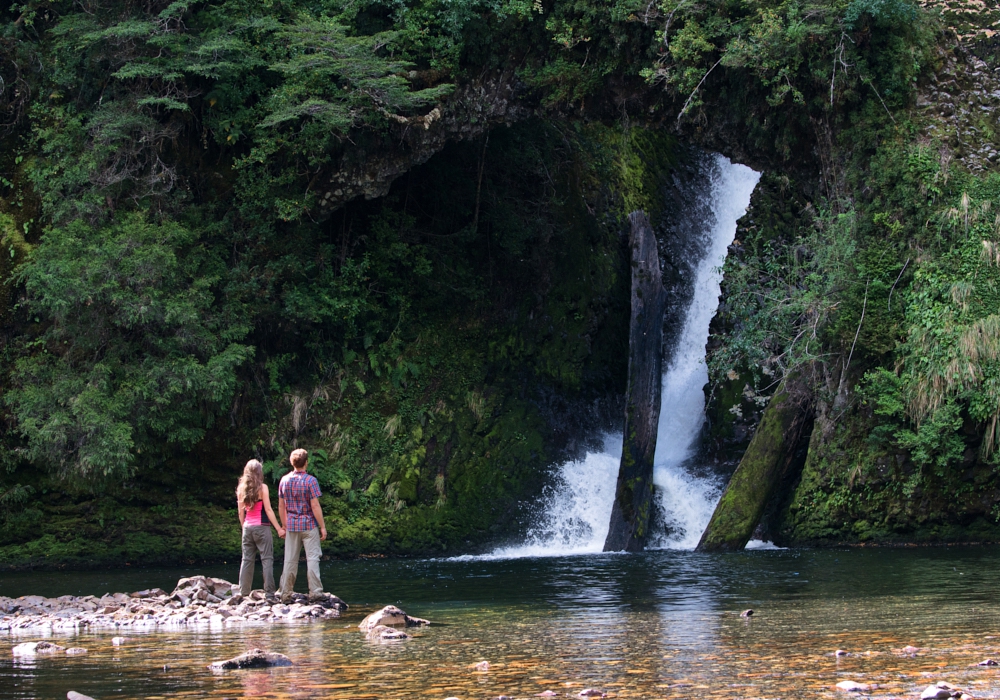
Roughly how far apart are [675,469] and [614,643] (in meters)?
13.9

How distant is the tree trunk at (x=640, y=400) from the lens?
17891 millimetres

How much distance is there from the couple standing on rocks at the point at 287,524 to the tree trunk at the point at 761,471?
8489mm

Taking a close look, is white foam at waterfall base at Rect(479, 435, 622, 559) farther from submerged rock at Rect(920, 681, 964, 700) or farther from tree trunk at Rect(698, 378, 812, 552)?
submerged rock at Rect(920, 681, 964, 700)

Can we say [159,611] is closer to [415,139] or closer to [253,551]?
[253,551]

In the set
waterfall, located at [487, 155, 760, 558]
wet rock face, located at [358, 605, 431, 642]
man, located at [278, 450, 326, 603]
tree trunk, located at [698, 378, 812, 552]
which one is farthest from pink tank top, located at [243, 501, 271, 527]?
tree trunk, located at [698, 378, 812, 552]

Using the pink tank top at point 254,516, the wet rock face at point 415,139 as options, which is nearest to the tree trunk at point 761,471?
the wet rock face at point 415,139

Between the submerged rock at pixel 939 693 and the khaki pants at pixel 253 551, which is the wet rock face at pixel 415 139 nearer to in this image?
the khaki pants at pixel 253 551

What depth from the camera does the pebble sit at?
29.3 feet

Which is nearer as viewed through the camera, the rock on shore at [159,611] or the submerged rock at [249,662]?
the submerged rock at [249,662]

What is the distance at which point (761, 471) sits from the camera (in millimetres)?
17141

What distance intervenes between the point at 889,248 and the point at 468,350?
352 inches

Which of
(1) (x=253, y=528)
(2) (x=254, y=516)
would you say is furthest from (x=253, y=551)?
(2) (x=254, y=516)

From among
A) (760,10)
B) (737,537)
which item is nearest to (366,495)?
(737,537)

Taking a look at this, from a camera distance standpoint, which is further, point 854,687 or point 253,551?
point 253,551
